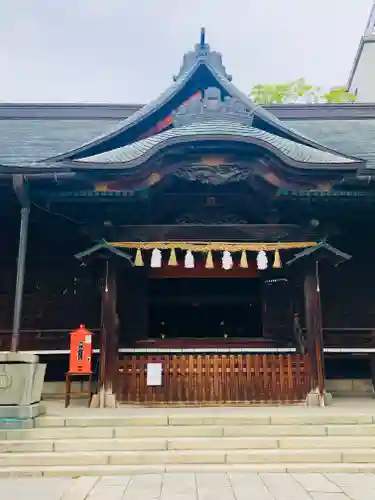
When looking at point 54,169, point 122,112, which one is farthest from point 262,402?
point 122,112

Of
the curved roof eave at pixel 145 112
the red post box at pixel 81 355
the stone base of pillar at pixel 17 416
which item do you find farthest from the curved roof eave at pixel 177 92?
the stone base of pillar at pixel 17 416

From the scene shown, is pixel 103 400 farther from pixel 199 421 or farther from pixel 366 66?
pixel 366 66

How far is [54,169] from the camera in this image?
783 cm

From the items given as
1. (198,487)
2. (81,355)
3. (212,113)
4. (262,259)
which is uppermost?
(212,113)

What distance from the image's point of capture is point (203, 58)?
10594 millimetres

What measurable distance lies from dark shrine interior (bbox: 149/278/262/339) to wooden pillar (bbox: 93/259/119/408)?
1835mm

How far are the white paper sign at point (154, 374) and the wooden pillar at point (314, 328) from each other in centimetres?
254

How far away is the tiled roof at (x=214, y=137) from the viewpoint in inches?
311

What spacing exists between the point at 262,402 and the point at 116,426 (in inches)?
110

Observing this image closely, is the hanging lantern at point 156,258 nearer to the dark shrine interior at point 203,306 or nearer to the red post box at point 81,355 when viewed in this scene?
the red post box at point 81,355

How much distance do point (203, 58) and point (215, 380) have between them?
6.79m

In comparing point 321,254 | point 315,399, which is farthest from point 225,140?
point 315,399

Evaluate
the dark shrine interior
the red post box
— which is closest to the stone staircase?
the red post box

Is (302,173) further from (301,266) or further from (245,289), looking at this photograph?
(245,289)
